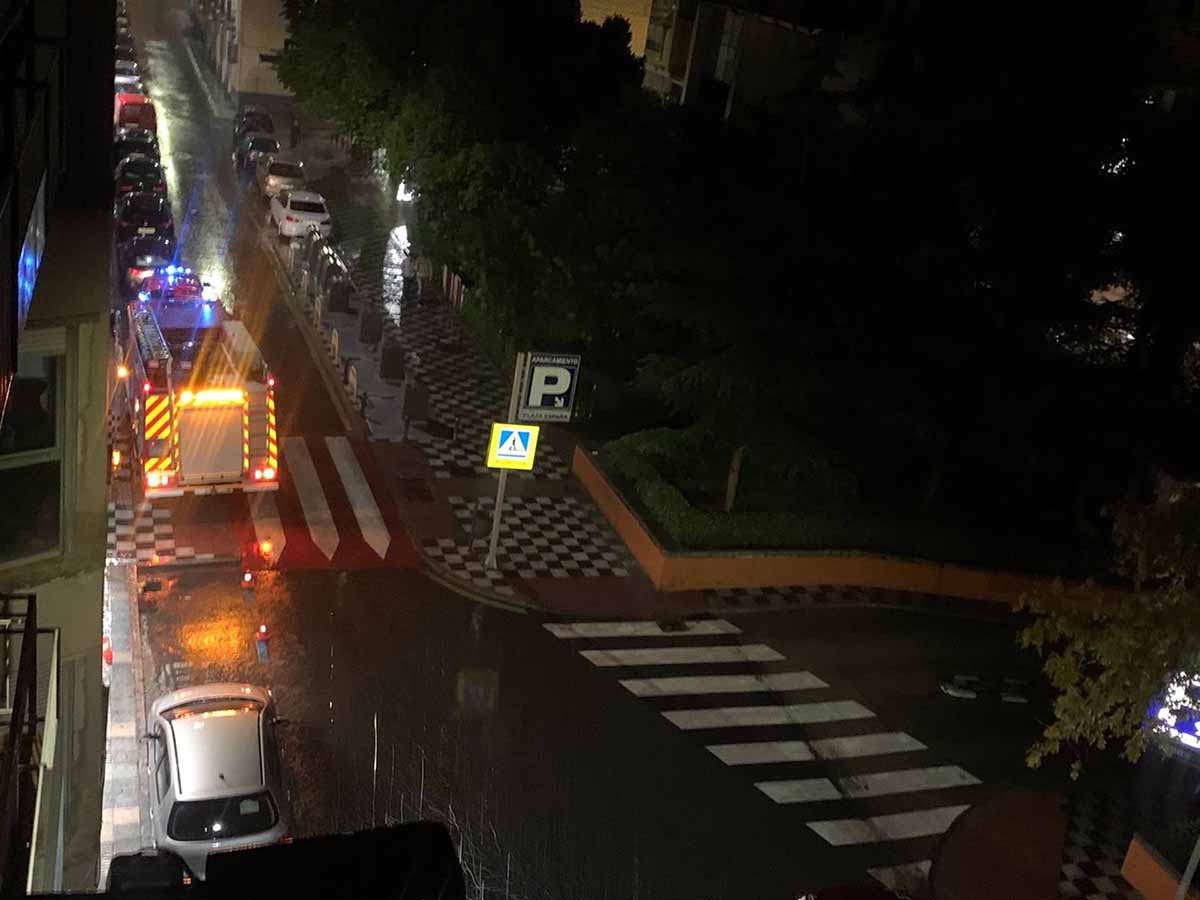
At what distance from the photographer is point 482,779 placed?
1240 centimetres

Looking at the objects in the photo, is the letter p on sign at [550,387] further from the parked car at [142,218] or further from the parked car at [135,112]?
the parked car at [135,112]

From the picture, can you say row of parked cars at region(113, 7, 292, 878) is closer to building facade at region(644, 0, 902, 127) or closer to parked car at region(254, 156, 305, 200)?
building facade at region(644, 0, 902, 127)

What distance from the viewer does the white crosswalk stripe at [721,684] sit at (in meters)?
14.3

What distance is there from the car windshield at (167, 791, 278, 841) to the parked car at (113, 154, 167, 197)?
19.7 meters

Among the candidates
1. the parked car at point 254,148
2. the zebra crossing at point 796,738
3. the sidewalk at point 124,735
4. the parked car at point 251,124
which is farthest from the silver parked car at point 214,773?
the parked car at point 251,124

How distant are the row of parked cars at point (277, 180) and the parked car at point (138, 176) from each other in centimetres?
270

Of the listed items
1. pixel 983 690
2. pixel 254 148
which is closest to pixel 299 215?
pixel 254 148

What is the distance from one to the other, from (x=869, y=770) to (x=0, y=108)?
11.3 m

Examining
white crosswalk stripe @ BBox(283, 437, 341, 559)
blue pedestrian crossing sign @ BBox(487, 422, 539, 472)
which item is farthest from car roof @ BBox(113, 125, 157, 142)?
blue pedestrian crossing sign @ BBox(487, 422, 539, 472)

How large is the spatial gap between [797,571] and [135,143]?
22757mm

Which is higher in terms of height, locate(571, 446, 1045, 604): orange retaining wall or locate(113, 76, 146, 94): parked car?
locate(113, 76, 146, 94): parked car

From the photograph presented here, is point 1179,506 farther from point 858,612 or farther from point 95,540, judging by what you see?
point 95,540

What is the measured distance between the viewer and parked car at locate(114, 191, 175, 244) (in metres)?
25.0

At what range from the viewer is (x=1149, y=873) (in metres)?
11.9
